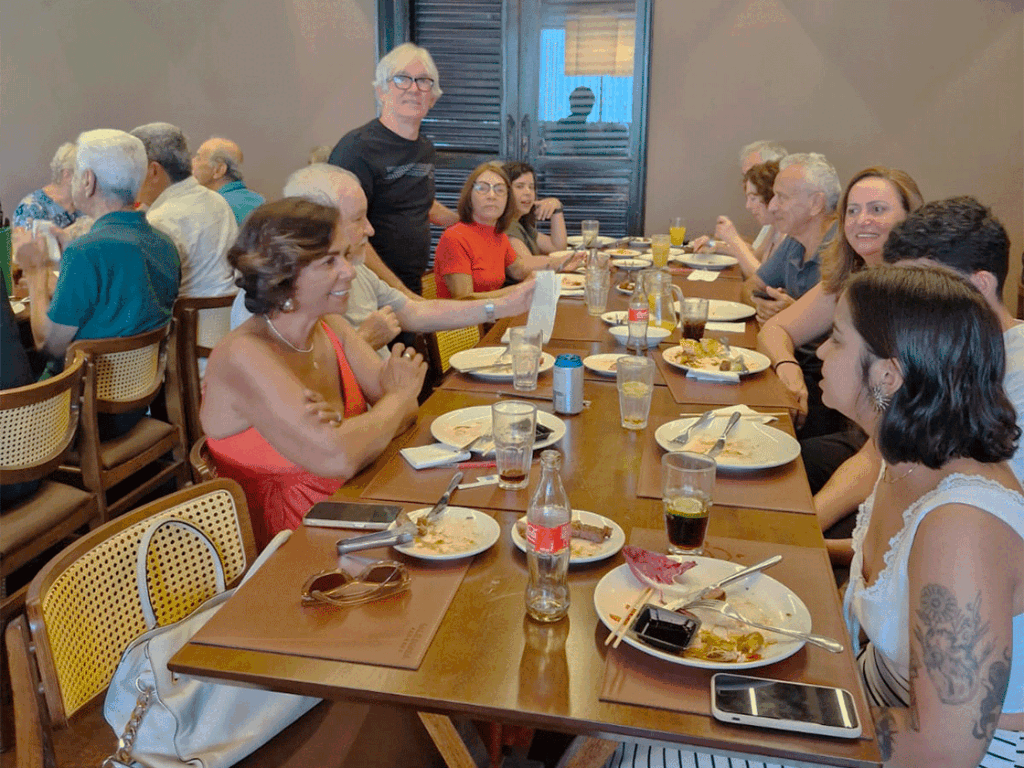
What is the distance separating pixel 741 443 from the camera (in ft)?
6.46

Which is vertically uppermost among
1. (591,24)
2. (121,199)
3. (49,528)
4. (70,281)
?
(591,24)

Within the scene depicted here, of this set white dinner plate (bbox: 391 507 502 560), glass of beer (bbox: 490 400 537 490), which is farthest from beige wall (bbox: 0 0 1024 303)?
white dinner plate (bbox: 391 507 502 560)

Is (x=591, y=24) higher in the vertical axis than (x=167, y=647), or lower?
higher

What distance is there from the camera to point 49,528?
251cm

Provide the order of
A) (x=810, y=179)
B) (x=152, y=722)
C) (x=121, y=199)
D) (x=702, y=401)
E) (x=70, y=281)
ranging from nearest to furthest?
(x=152, y=722) < (x=702, y=401) < (x=70, y=281) < (x=121, y=199) < (x=810, y=179)

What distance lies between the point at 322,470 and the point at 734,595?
0.91 m

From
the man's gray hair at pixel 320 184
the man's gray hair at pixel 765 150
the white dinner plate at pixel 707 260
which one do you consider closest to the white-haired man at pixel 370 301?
the man's gray hair at pixel 320 184

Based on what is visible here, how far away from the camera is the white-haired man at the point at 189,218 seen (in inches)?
144

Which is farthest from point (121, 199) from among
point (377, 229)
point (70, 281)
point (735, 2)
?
point (735, 2)

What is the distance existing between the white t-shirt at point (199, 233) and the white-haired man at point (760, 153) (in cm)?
299

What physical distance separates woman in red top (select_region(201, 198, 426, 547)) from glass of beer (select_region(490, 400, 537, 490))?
0.31 meters

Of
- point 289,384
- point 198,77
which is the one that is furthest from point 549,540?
point 198,77

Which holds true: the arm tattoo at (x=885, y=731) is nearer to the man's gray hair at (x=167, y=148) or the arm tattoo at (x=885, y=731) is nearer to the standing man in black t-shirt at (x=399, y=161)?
the standing man in black t-shirt at (x=399, y=161)

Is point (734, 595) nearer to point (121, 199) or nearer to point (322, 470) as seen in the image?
point (322, 470)
